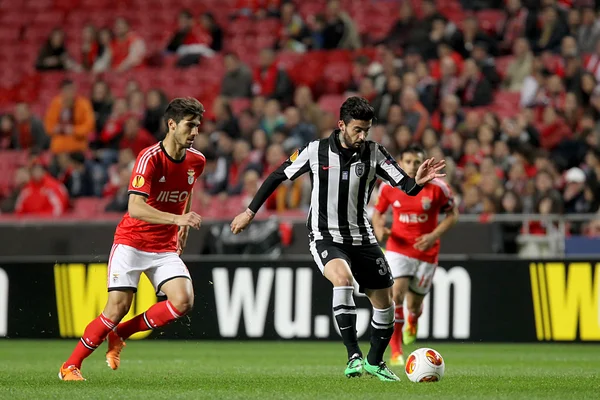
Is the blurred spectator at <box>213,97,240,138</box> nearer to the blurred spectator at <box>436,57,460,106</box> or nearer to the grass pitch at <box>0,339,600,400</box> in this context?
the blurred spectator at <box>436,57,460,106</box>

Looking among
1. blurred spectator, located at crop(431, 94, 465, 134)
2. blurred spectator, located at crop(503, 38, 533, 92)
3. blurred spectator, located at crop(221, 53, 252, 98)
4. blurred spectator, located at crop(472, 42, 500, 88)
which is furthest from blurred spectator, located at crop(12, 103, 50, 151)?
blurred spectator, located at crop(503, 38, 533, 92)

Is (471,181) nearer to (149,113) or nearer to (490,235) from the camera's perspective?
(490,235)

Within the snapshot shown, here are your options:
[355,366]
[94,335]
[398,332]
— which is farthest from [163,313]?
[398,332]

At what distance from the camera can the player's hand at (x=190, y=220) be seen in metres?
7.91

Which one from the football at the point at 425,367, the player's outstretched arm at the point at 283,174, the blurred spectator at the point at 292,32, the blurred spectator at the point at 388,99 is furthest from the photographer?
the blurred spectator at the point at 292,32

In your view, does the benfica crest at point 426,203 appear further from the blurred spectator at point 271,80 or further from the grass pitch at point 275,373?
the blurred spectator at point 271,80

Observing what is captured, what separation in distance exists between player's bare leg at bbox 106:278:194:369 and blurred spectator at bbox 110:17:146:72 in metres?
13.0

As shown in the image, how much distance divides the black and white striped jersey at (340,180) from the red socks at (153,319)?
1.02m

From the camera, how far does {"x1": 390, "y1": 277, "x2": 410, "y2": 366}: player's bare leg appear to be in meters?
11.1

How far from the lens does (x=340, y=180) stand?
8.68 metres

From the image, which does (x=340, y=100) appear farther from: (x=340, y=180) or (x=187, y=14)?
(x=340, y=180)

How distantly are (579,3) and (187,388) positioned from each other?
12820mm

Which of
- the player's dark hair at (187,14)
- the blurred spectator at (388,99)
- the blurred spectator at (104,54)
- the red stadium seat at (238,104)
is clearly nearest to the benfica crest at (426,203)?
the blurred spectator at (388,99)

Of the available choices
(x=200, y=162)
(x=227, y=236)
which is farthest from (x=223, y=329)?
(x=200, y=162)
